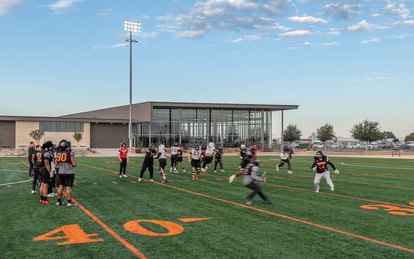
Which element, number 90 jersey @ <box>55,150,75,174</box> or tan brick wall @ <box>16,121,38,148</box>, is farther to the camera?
tan brick wall @ <box>16,121,38,148</box>

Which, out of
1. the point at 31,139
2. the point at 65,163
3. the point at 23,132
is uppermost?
the point at 23,132

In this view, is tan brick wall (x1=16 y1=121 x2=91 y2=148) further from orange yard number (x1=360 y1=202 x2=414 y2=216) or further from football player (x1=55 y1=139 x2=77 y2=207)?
orange yard number (x1=360 y1=202 x2=414 y2=216)

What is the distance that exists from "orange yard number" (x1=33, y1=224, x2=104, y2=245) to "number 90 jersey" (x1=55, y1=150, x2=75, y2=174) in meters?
2.70

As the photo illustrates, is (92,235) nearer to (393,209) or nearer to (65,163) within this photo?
(65,163)

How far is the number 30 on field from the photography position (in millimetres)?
7707

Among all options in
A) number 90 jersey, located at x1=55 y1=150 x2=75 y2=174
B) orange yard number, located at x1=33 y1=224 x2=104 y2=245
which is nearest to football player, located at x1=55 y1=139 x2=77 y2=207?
number 90 jersey, located at x1=55 y1=150 x2=75 y2=174

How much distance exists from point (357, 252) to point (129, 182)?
1214 centimetres

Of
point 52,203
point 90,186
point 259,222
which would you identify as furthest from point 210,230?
point 90,186

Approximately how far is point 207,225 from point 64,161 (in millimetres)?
4489

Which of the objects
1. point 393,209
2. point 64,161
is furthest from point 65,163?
point 393,209

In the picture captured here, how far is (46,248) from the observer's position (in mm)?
7082

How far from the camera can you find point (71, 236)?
7938 millimetres

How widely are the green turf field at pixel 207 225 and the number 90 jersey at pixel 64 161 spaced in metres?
1.02

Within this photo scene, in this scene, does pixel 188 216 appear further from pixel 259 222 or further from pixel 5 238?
pixel 5 238
